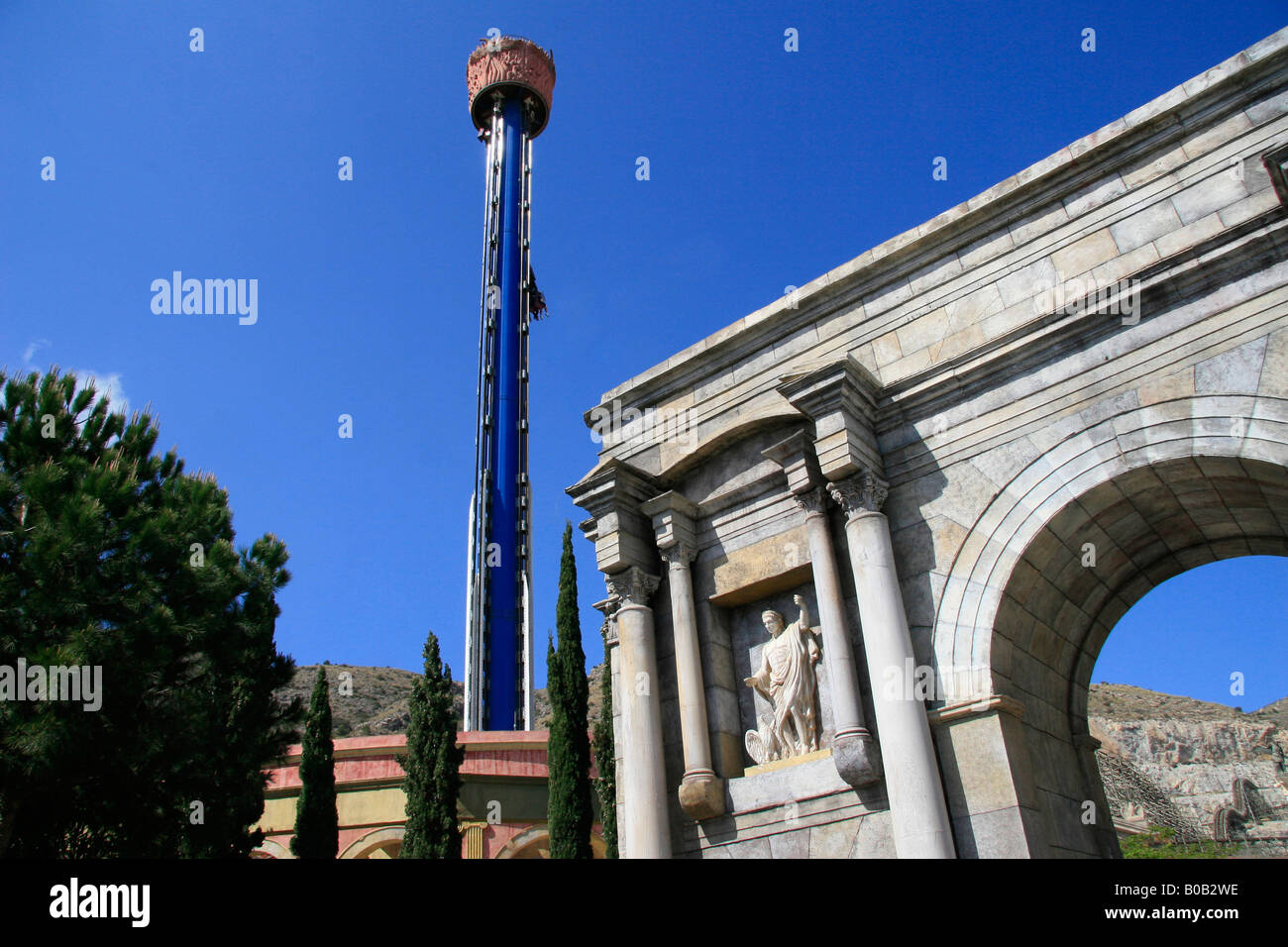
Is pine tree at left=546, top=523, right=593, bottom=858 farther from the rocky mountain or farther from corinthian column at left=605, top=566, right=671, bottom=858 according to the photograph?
the rocky mountain

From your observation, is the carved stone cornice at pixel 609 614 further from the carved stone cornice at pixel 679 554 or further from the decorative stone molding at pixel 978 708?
the decorative stone molding at pixel 978 708

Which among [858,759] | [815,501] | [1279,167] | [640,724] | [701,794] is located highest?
[1279,167]

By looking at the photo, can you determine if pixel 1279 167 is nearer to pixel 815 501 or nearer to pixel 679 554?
pixel 815 501

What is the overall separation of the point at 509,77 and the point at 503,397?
18.9 m

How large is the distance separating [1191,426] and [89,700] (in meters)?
14.5

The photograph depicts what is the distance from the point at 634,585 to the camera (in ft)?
38.1

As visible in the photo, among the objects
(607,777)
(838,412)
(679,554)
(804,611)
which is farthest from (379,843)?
(838,412)

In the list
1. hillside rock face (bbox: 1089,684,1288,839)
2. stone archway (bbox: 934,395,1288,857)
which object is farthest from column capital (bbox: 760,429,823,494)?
hillside rock face (bbox: 1089,684,1288,839)

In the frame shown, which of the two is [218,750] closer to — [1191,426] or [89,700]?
[89,700]

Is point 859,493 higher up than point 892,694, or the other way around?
point 859,493

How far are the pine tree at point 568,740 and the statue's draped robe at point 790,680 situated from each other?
46.3 feet

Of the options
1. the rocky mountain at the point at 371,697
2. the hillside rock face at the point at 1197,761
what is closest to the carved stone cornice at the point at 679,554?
→ the hillside rock face at the point at 1197,761
